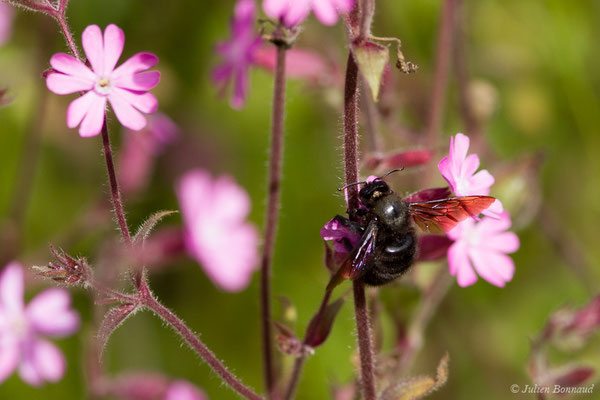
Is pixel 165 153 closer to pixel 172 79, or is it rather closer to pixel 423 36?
pixel 172 79

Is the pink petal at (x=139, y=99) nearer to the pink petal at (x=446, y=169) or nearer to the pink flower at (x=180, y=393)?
the pink petal at (x=446, y=169)

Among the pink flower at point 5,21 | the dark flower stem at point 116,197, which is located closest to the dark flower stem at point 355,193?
the dark flower stem at point 116,197

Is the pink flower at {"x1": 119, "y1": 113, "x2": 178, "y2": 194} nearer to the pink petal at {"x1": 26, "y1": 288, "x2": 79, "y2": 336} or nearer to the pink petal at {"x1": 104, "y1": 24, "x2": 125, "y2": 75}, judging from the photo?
the pink petal at {"x1": 26, "y1": 288, "x2": 79, "y2": 336}

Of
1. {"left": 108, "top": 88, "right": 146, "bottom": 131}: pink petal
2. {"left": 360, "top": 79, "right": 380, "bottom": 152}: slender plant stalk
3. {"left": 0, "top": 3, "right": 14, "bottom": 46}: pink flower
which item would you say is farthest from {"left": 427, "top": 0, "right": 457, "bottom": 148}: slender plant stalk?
{"left": 0, "top": 3, "right": 14, "bottom": 46}: pink flower

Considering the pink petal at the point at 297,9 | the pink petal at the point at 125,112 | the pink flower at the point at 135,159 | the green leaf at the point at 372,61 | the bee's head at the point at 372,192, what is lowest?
the pink flower at the point at 135,159

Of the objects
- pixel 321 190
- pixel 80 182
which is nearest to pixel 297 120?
pixel 321 190

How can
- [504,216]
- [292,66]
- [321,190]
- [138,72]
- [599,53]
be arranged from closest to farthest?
[138,72], [504,216], [292,66], [321,190], [599,53]
